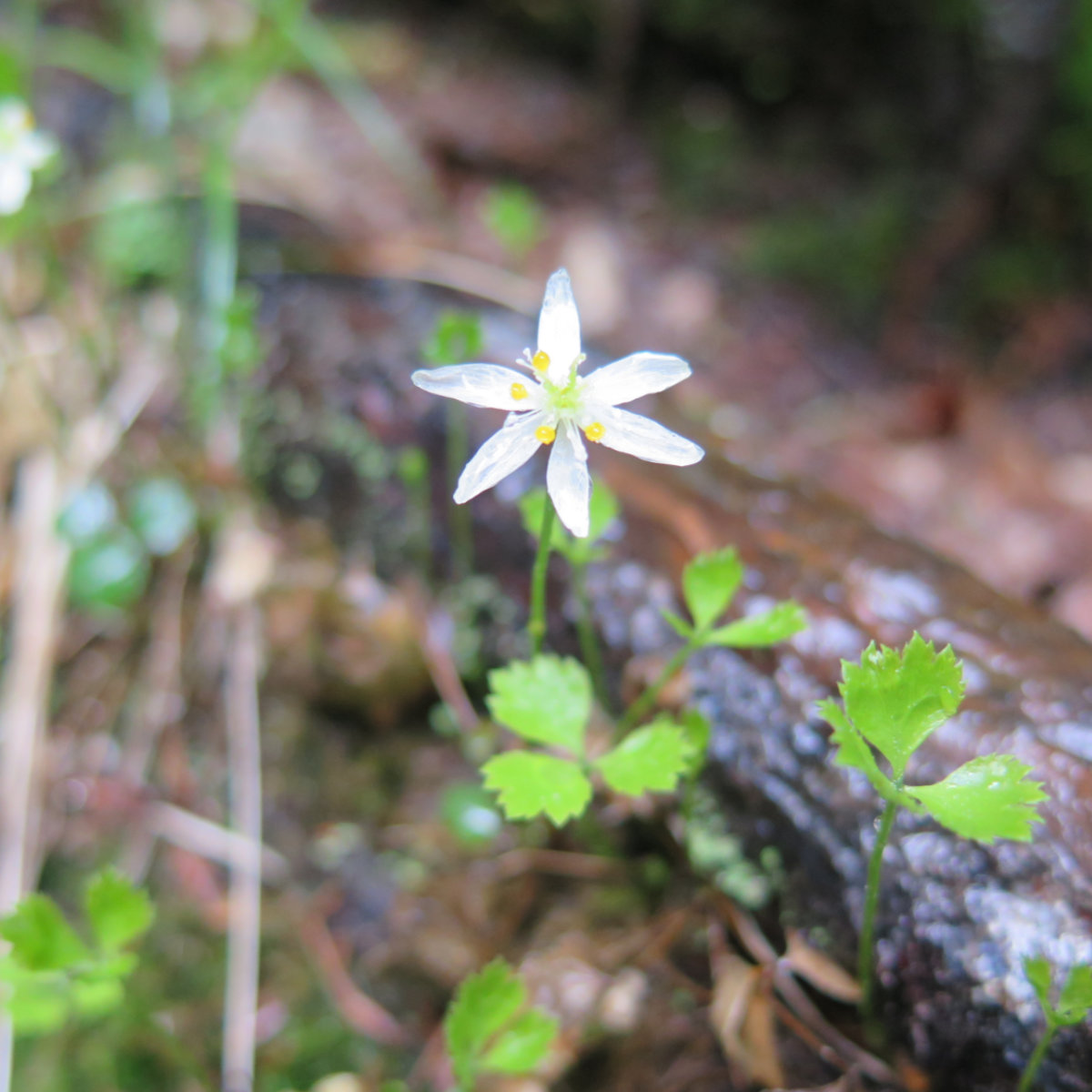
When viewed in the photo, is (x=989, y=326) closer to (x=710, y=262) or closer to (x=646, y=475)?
(x=710, y=262)

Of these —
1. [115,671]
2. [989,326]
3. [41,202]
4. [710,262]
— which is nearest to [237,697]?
[115,671]

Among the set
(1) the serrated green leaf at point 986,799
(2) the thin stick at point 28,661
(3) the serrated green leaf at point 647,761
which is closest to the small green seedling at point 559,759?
(3) the serrated green leaf at point 647,761

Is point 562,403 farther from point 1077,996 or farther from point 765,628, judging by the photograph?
point 1077,996

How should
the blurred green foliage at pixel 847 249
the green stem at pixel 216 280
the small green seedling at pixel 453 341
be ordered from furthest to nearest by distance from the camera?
the blurred green foliage at pixel 847 249 < the green stem at pixel 216 280 < the small green seedling at pixel 453 341

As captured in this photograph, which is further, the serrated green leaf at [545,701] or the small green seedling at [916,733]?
the serrated green leaf at [545,701]

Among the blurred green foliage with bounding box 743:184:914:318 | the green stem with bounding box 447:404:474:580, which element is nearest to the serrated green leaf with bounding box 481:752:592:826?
the green stem with bounding box 447:404:474:580

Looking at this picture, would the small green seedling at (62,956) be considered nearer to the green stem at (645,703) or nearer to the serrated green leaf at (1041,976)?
the green stem at (645,703)

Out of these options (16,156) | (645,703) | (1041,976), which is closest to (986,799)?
(1041,976)
